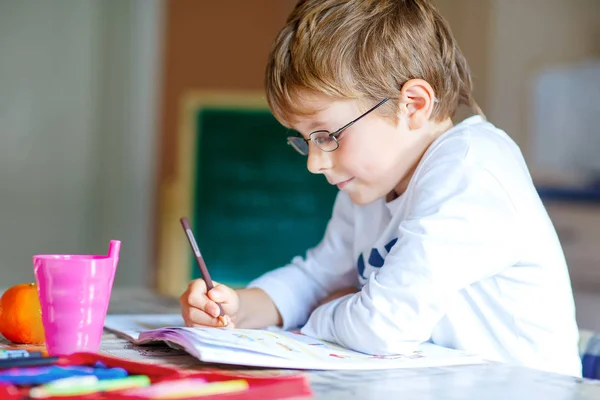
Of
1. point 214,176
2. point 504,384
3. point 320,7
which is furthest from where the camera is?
point 214,176

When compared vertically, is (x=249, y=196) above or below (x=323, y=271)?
above

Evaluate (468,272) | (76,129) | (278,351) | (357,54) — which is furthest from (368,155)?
(76,129)

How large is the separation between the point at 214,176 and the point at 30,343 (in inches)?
103

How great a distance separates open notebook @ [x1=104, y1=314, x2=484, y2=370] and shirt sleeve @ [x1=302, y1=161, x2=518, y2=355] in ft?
0.08

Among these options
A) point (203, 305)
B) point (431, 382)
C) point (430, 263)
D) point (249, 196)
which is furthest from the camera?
point (249, 196)

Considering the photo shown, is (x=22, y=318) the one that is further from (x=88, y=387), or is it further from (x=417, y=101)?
(x=417, y=101)

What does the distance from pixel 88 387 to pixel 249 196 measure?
9.56ft

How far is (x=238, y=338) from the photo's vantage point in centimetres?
80

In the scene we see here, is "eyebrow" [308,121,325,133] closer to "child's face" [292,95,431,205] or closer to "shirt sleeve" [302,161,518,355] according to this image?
"child's face" [292,95,431,205]

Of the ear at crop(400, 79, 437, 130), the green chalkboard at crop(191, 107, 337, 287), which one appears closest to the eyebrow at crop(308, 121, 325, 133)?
the ear at crop(400, 79, 437, 130)

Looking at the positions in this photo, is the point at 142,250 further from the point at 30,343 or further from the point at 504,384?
the point at 504,384

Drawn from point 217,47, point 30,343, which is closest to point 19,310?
point 30,343

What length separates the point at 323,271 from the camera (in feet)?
4.17

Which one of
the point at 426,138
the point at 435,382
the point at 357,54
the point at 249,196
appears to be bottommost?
the point at 435,382
